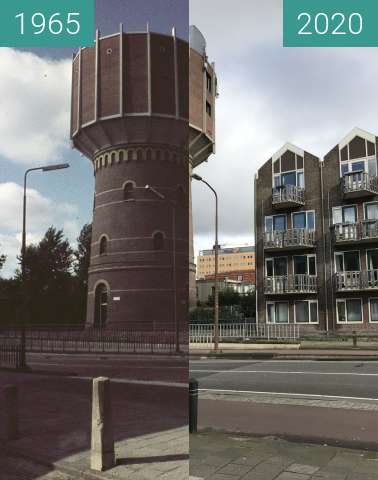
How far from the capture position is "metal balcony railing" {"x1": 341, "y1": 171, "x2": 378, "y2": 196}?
21.5 meters

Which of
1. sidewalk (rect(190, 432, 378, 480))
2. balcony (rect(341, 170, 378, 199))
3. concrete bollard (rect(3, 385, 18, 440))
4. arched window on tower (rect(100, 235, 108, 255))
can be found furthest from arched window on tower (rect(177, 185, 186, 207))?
balcony (rect(341, 170, 378, 199))

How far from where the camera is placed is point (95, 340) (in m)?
1.56

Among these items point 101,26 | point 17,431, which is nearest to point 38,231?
point 101,26

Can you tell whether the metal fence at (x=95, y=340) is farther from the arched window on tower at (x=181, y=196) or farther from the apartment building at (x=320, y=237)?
the apartment building at (x=320, y=237)

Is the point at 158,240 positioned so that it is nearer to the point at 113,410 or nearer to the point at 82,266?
the point at 82,266

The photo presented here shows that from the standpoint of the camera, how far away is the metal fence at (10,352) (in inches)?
62.9

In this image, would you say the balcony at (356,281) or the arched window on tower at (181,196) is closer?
the arched window on tower at (181,196)

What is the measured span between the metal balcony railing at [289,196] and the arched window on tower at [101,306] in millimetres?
22488

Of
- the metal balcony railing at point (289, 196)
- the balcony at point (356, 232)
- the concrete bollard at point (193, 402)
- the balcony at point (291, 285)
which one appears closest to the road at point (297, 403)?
the concrete bollard at point (193, 402)

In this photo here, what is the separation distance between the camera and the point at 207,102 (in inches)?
68.1

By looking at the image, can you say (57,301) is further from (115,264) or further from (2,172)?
(2,172)

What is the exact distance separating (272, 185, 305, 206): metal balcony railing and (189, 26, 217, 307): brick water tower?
874 inches

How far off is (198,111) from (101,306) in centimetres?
70

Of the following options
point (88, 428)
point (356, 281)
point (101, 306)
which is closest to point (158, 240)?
point (101, 306)
